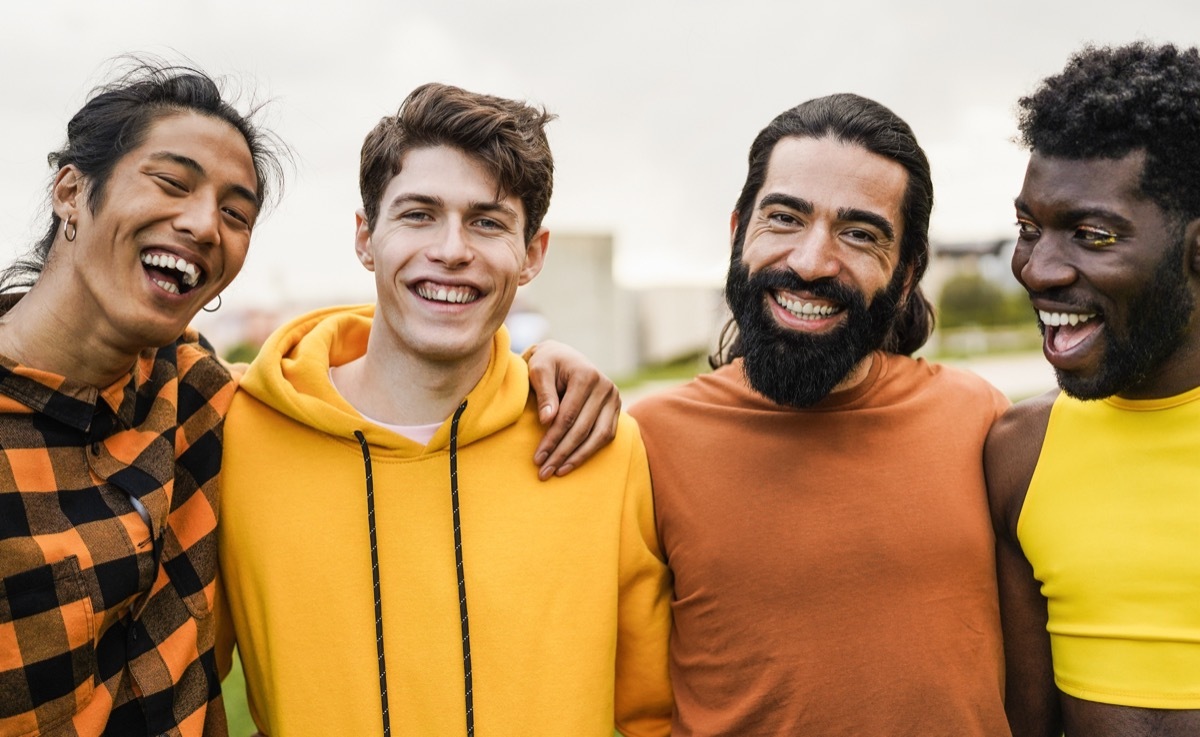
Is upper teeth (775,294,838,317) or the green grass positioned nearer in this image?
upper teeth (775,294,838,317)

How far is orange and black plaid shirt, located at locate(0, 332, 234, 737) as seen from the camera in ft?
7.02

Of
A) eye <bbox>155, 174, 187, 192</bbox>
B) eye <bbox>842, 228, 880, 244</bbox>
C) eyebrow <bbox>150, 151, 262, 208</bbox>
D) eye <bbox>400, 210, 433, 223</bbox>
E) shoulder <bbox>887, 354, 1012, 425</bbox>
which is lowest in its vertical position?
shoulder <bbox>887, 354, 1012, 425</bbox>

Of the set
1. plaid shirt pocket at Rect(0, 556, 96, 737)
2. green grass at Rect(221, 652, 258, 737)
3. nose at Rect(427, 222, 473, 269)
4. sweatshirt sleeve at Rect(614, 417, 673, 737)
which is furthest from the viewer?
green grass at Rect(221, 652, 258, 737)

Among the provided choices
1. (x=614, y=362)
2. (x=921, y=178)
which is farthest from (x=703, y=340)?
(x=921, y=178)

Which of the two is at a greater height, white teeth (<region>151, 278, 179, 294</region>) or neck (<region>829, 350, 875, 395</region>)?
white teeth (<region>151, 278, 179, 294</region>)

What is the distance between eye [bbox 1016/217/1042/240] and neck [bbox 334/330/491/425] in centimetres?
144

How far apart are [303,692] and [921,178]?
2.17m

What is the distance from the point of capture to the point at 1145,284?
7.71 feet

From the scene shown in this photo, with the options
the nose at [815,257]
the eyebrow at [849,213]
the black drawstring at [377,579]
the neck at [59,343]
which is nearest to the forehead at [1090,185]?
the eyebrow at [849,213]

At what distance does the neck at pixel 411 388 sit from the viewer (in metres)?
2.68

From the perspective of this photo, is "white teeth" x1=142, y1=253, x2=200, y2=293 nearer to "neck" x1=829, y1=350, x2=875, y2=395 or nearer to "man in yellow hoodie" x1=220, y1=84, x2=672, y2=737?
"man in yellow hoodie" x1=220, y1=84, x2=672, y2=737

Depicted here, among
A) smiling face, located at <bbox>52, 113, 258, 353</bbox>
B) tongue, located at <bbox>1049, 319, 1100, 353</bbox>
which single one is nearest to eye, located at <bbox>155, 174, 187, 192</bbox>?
smiling face, located at <bbox>52, 113, 258, 353</bbox>

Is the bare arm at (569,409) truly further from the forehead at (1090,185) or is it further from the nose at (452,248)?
the forehead at (1090,185)

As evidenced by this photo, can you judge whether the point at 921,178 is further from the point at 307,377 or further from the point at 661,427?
the point at 307,377
